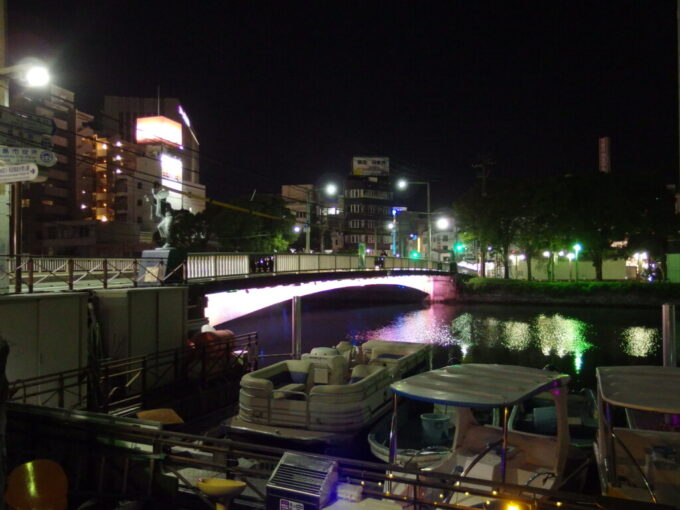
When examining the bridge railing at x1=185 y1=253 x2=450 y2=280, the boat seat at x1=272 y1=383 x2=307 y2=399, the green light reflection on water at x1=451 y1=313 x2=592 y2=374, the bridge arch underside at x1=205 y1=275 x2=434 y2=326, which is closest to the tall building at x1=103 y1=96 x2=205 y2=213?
the bridge railing at x1=185 y1=253 x2=450 y2=280

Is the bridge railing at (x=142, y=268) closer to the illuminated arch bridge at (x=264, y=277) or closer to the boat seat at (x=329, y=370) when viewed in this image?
the illuminated arch bridge at (x=264, y=277)

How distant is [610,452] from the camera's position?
7625mm

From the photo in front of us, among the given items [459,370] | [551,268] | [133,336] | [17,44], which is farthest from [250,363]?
[17,44]

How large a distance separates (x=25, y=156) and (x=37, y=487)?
38.0 feet

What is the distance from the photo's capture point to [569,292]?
55.2 m

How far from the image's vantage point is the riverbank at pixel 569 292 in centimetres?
5200

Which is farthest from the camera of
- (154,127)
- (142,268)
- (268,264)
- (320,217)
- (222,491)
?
(320,217)

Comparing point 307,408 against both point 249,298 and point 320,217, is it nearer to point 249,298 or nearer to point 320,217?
point 249,298

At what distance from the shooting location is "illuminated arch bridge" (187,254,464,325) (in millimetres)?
21672

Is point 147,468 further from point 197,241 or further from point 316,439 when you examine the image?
point 197,241

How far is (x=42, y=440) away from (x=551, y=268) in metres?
65.6

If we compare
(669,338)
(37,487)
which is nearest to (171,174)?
(669,338)

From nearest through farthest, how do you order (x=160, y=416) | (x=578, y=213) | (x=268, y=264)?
(x=160, y=416), (x=268, y=264), (x=578, y=213)

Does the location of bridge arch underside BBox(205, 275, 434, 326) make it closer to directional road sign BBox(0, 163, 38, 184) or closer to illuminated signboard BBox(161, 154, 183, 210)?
directional road sign BBox(0, 163, 38, 184)
